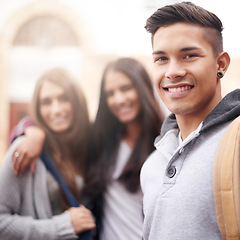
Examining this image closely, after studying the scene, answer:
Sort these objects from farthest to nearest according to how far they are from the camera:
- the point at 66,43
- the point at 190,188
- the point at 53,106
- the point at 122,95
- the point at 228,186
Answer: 1. the point at 66,43
2. the point at 53,106
3. the point at 122,95
4. the point at 190,188
5. the point at 228,186

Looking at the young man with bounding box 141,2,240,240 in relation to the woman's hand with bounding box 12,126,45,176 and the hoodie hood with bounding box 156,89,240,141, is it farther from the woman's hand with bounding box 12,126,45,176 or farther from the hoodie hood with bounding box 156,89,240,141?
the woman's hand with bounding box 12,126,45,176

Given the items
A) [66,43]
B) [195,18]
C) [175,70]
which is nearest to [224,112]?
[175,70]

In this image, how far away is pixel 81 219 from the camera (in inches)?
81.4

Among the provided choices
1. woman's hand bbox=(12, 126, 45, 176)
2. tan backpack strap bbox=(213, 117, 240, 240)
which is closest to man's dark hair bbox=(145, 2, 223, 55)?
tan backpack strap bbox=(213, 117, 240, 240)

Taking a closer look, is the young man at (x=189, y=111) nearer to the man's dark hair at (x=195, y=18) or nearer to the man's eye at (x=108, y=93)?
the man's dark hair at (x=195, y=18)

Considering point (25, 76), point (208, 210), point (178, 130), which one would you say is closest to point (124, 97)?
point (178, 130)

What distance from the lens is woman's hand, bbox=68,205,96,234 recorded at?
2.05 metres

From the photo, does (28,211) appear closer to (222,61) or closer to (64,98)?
(64,98)

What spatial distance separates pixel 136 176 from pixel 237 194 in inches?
45.8

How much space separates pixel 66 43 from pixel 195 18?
3816 mm

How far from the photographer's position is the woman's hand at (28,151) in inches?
79.3

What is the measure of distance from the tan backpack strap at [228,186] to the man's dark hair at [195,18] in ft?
1.13

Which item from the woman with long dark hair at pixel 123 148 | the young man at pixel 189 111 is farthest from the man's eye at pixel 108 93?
the young man at pixel 189 111

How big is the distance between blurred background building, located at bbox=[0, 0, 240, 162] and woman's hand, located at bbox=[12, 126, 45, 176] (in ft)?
6.33
